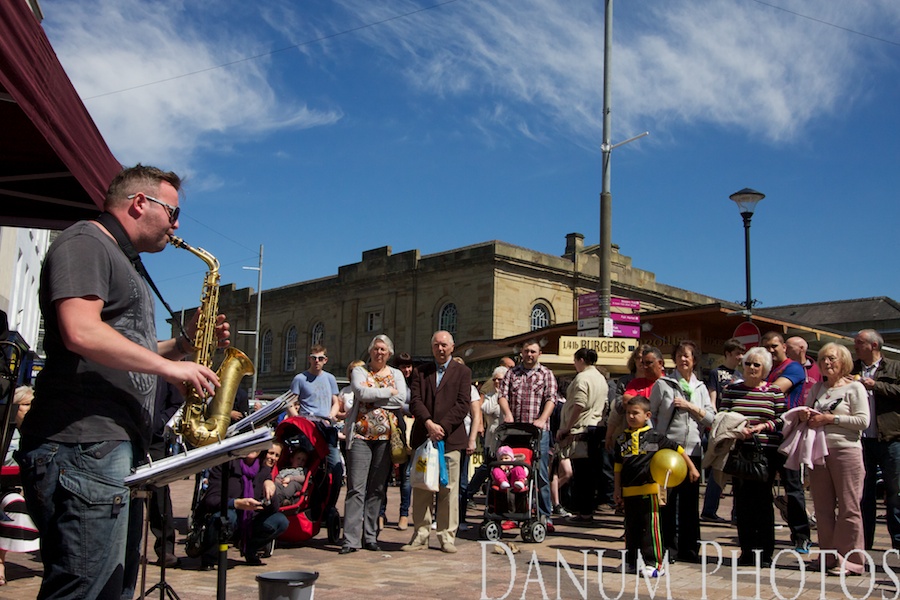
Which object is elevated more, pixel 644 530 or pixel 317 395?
pixel 317 395

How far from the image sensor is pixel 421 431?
835cm

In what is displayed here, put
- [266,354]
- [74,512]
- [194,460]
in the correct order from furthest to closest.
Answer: [266,354], [194,460], [74,512]

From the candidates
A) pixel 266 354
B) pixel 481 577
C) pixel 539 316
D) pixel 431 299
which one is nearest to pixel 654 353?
pixel 481 577

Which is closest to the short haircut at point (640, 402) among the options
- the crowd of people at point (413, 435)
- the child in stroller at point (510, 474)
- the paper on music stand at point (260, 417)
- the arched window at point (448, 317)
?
the crowd of people at point (413, 435)

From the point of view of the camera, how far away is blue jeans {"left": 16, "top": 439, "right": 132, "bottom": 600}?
9.74 ft

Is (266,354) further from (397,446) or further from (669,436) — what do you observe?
(669,436)

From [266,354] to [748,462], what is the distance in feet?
189

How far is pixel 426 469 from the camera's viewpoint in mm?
8094

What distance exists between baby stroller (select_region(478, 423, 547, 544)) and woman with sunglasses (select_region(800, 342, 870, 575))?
273 centimetres

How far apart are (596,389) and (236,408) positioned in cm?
428

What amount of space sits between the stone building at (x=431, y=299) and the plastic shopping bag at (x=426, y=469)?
37171mm

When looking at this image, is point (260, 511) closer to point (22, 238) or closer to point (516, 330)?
point (22, 238)

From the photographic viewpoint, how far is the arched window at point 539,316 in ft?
156

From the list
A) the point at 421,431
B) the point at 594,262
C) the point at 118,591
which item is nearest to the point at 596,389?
the point at 421,431
